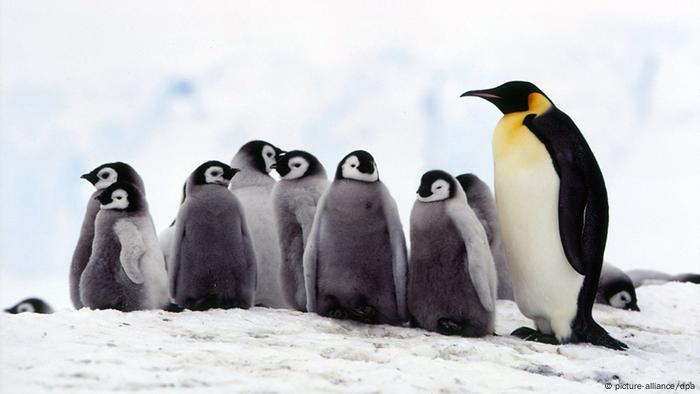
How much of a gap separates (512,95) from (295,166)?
161cm

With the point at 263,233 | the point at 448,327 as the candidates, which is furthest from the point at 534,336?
the point at 263,233

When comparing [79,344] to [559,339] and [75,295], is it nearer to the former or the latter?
[75,295]

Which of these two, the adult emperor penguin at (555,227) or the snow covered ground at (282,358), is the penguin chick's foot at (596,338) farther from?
the snow covered ground at (282,358)

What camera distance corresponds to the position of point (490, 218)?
24.3 feet

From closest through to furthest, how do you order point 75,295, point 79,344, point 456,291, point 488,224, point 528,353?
point 79,344 → point 528,353 → point 456,291 → point 75,295 → point 488,224

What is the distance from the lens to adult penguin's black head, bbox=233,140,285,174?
711 centimetres

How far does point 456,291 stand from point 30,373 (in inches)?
101

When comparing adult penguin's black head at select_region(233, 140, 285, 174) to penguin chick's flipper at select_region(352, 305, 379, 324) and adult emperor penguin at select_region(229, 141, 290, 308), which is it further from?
penguin chick's flipper at select_region(352, 305, 379, 324)

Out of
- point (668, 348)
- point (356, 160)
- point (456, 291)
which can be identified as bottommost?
point (668, 348)

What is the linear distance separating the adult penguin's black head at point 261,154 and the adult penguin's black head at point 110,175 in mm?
949

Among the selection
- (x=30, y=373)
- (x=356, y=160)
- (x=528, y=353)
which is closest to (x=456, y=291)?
(x=528, y=353)

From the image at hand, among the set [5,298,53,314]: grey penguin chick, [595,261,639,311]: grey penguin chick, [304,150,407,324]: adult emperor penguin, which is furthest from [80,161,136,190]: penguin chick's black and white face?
[5,298,53,314]: grey penguin chick

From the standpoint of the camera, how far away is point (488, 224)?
738cm

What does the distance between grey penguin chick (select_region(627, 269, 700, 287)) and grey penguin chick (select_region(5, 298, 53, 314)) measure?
7163 mm
